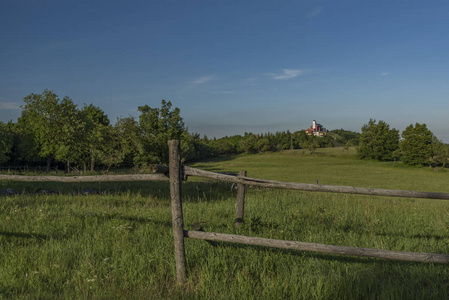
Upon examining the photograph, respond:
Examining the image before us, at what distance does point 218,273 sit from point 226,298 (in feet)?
1.93

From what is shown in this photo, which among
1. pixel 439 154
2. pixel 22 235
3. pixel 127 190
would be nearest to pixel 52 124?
pixel 127 190

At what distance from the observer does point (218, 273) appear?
13.3 feet

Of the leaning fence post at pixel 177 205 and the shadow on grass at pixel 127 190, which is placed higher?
the leaning fence post at pixel 177 205

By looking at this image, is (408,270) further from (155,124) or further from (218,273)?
(155,124)

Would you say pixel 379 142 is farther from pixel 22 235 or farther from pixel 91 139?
pixel 22 235

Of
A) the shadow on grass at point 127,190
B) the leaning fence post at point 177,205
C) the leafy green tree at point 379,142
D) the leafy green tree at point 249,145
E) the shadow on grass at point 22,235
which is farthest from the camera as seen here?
the leafy green tree at point 249,145

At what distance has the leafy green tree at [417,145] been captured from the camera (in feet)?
215

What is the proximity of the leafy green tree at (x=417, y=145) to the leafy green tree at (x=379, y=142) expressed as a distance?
23.4 feet

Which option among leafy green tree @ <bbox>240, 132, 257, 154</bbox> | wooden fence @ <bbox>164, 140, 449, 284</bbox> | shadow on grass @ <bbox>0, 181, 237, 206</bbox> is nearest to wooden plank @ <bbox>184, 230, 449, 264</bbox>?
wooden fence @ <bbox>164, 140, 449, 284</bbox>

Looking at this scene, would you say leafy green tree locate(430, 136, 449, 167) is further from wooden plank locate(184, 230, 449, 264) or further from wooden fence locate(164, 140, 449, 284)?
wooden plank locate(184, 230, 449, 264)

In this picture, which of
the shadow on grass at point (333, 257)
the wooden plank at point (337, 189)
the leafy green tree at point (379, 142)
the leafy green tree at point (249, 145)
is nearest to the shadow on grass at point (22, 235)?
the shadow on grass at point (333, 257)

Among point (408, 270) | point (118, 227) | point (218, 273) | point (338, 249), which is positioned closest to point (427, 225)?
point (408, 270)

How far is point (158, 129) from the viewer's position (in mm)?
46625

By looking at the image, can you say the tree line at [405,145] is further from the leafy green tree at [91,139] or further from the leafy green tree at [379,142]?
the leafy green tree at [91,139]
